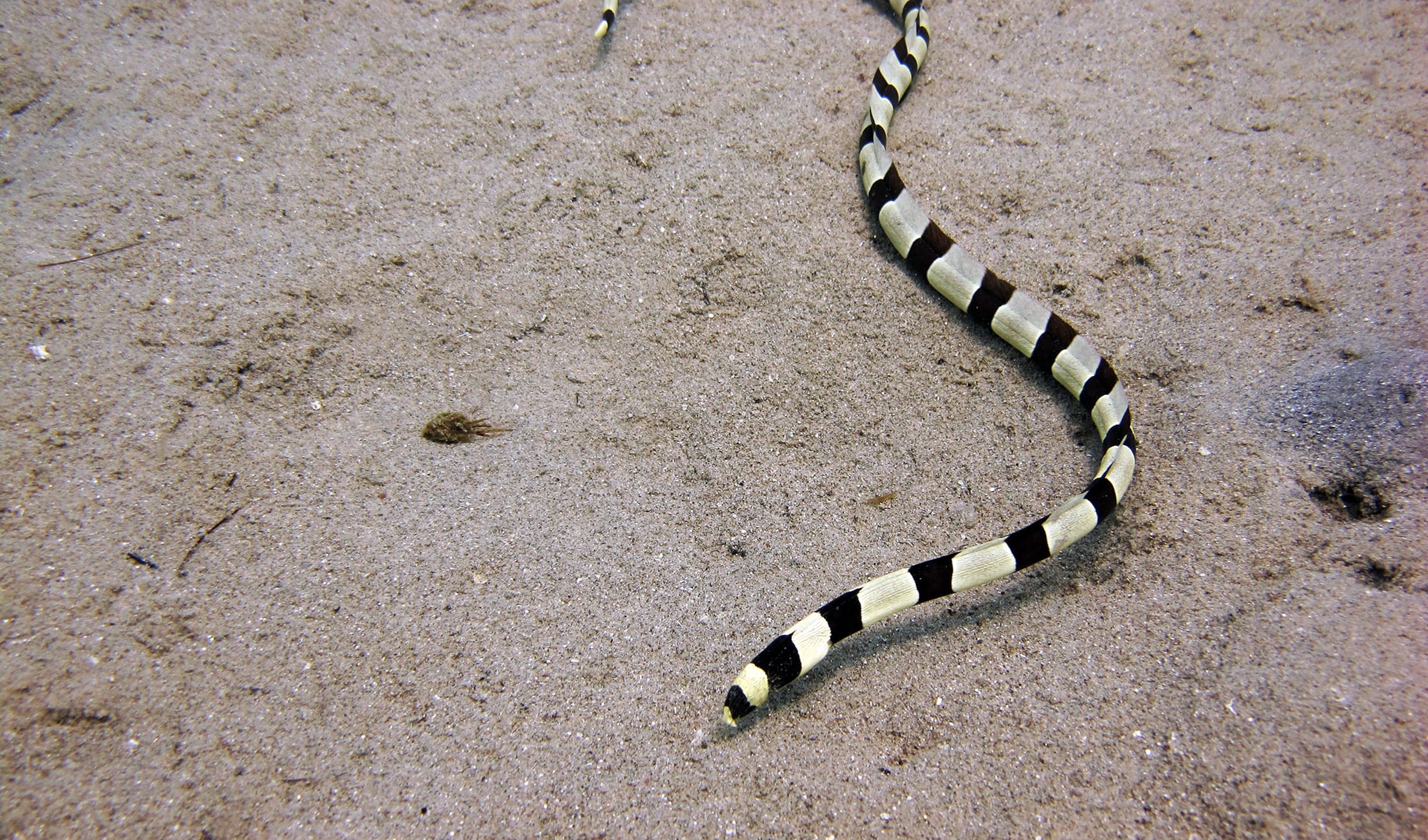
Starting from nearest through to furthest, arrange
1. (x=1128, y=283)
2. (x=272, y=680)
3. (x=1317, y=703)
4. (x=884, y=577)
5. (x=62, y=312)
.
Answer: (x=1317, y=703), (x=272, y=680), (x=884, y=577), (x=62, y=312), (x=1128, y=283)

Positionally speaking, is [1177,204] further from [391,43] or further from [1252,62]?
[391,43]

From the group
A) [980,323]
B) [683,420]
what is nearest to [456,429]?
[683,420]

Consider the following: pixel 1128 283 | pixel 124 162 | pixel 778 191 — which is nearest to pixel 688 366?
pixel 778 191

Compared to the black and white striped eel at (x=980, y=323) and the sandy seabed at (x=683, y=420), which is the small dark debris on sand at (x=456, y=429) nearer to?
the sandy seabed at (x=683, y=420)

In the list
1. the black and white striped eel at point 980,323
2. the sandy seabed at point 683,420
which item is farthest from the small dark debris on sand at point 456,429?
the black and white striped eel at point 980,323

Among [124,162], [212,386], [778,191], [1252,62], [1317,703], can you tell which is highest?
[1252,62]

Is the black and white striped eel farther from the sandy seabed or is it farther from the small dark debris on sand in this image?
the small dark debris on sand

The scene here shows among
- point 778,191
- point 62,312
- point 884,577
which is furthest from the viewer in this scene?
point 778,191
